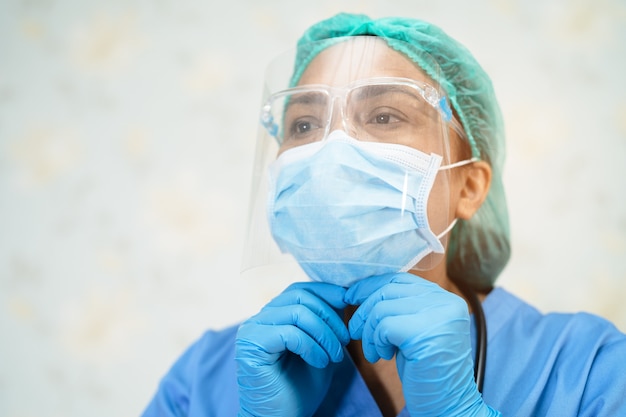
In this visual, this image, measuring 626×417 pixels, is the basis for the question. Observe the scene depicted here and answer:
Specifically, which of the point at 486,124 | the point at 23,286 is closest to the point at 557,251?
the point at 486,124

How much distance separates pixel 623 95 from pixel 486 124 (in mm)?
671

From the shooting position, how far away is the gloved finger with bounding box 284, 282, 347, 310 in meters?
1.01

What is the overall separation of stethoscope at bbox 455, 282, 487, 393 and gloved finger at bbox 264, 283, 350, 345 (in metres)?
0.26

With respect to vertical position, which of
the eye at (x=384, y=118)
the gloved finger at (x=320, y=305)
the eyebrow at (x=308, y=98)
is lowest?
the gloved finger at (x=320, y=305)

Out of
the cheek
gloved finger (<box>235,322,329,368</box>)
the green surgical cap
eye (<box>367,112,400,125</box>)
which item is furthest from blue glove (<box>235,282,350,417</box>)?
the green surgical cap

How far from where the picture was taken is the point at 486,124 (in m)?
1.26

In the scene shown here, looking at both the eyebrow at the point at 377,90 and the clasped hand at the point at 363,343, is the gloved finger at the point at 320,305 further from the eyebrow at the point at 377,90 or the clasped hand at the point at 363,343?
the eyebrow at the point at 377,90

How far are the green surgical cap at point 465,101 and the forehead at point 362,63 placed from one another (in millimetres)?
18

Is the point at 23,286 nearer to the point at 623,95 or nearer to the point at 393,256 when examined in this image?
the point at 393,256

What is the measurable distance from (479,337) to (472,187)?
0.33 meters

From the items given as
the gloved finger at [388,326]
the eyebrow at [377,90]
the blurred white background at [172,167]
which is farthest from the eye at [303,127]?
the blurred white background at [172,167]

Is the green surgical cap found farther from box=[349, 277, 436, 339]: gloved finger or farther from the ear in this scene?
box=[349, 277, 436, 339]: gloved finger

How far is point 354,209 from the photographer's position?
0.96 m

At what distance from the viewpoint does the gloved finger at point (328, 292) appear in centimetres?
101
